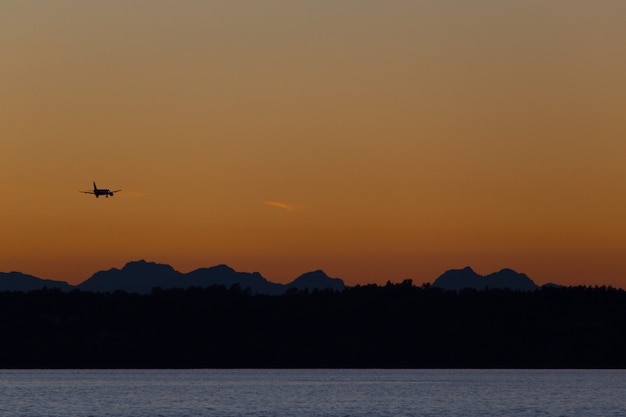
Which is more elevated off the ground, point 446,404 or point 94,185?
point 94,185

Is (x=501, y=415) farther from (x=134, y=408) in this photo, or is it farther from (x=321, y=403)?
(x=134, y=408)

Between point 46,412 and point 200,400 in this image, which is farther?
point 200,400

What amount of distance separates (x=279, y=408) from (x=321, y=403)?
1379cm

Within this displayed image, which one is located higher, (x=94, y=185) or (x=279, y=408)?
(x=94, y=185)

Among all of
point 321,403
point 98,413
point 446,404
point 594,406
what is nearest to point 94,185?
point 98,413

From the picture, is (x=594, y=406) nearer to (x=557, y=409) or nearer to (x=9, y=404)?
(x=557, y=409)

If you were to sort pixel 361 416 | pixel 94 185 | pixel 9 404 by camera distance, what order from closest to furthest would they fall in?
pixel 361 416 < pixel 94 185 < pixel 9 404

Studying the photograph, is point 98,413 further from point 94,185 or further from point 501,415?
point 501,415

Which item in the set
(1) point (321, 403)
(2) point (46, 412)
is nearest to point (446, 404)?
(1) point (321, 403)

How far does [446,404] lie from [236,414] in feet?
121

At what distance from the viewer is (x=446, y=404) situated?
597 ft

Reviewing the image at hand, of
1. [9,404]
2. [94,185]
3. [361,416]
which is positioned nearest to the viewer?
[361,416]

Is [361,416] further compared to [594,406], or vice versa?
[594,406]

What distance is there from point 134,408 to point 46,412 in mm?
14384
